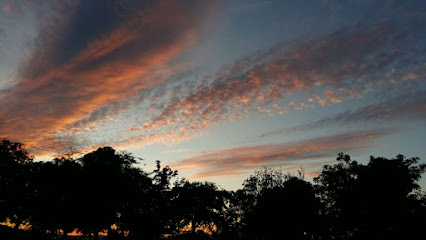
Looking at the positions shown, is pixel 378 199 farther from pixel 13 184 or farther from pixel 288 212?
A: pixel 13 184

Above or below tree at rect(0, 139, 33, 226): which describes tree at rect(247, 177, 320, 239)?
below

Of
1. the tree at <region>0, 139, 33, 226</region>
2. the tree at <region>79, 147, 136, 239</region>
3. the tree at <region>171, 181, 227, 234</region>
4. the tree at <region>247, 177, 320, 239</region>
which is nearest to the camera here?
the tree at <region>79, 147, 136, 239</region>

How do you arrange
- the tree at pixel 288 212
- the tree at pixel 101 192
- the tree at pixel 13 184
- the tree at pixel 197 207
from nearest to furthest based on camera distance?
the tree at pixel 101 192, the tree at pixel 13 184, the tree at pixel 288 212, the tree at pixel 197 207

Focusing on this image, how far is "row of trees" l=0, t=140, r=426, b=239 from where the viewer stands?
47.8 m

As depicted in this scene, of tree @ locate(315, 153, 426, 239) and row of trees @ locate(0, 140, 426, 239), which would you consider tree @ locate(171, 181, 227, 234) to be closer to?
row of trees @ locate(0, 140, 426, 239)

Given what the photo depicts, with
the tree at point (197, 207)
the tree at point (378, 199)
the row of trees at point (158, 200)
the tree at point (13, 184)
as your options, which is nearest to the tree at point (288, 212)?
the row of trees at point (158, 200)

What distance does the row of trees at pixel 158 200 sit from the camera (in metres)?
47.8

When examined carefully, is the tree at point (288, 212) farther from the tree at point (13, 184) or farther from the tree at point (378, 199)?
the tree at point (13, 184)

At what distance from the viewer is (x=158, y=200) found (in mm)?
66375

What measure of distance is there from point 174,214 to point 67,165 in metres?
40.4

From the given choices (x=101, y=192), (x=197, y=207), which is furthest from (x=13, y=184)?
(x=197, y=207)

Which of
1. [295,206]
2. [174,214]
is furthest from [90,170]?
[295,206]

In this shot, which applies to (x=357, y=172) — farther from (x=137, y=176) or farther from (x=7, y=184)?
(x=7, y=184)


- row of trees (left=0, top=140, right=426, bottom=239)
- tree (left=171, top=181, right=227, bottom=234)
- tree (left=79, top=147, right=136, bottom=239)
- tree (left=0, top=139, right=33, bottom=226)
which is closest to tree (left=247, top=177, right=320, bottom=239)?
row of trees (left=0, top=140, right=426, bottom=239)
